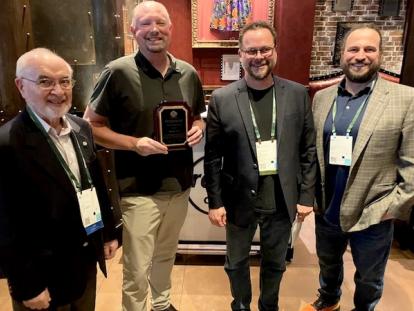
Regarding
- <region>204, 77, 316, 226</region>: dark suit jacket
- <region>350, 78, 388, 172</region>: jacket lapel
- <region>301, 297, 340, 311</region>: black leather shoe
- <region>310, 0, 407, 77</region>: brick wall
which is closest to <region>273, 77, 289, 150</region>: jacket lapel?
<region>204, 77, 316, 226</region>: dark suit jacket

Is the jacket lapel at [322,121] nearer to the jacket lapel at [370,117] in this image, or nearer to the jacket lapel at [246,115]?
the jacket lapel at [370,117]

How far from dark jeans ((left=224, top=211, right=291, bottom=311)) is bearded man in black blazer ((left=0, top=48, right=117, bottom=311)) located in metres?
0.76

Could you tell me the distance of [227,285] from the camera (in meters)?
2.46

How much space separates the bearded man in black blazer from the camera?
1.14 metres

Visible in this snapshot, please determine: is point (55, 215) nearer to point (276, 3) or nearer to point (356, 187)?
point (356, 187)

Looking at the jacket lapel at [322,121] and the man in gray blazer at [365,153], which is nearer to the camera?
the man in gray blazer at [365,153]

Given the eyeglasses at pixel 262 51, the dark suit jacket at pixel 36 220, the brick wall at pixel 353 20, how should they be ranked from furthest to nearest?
the brick wall at pixel 353 20, the eyeglasses at pixel 262 51, the dark suit jacket at pixel 36 220

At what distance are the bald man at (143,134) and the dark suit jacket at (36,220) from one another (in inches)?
13.0

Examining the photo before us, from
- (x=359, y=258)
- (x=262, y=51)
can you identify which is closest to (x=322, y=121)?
(x=262, y=51)

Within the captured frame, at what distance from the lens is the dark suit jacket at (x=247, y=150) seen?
5.38ft

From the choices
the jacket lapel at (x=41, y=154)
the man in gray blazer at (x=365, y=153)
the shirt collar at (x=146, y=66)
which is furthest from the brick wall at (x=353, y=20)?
the jacket lapel at (x=41, y=154)

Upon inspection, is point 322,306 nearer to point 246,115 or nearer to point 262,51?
point 246,115

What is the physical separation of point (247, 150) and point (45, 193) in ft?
2.89

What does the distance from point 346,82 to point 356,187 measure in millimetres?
521
